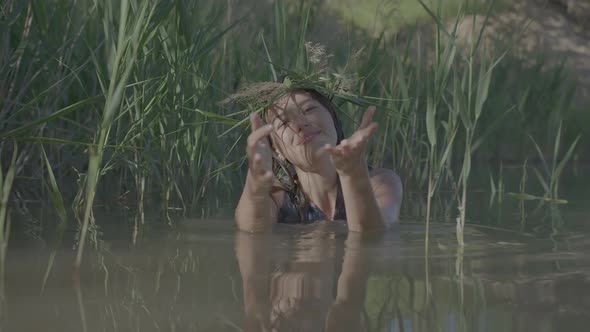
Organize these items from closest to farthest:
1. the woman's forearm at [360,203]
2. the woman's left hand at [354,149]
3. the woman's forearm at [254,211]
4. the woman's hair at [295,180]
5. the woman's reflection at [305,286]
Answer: the woman's reflection at [305,286], the woman's left hand at [354,149], the woman's forearm at [360,203], the woman's forearm at [254,211], the woman's hair at [295,180]

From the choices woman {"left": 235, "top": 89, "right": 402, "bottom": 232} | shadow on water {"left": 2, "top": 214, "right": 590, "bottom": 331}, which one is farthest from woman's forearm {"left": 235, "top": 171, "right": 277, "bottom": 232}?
shadow on water {"left": 2, "top": 214, "right": 590, "bottom": 331}

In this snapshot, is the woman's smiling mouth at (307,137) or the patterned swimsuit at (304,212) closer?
the woman's smiling mouth at (307,137)

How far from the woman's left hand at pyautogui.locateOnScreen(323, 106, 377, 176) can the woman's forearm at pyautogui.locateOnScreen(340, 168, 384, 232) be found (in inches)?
1.2

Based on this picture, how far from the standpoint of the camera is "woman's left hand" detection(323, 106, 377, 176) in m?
2.08

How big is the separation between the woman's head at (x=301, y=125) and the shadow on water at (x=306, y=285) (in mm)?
289

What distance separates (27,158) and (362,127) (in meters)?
1.22

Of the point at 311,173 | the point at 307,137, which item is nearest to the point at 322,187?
the point at 311,173

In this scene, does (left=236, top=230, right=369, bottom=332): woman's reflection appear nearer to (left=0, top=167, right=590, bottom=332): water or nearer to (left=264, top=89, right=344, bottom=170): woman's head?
(left=0, top=167, right=590, bottom=332): water

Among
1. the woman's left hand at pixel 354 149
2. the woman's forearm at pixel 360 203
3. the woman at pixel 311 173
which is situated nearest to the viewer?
the woman's left hand at pixel 354 149

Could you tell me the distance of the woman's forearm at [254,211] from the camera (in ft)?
7.90

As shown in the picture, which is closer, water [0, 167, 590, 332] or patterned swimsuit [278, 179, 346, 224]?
water [0, 167, 590, 332]

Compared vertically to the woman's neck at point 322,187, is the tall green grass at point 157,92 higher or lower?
higher

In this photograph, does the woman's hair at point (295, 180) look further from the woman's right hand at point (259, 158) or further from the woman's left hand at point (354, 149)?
the woman's left hand at point (354, 149)

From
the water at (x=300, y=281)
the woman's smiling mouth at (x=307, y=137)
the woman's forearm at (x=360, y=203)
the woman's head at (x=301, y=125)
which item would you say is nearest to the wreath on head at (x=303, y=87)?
the woman's head at (x=301, y=125)
